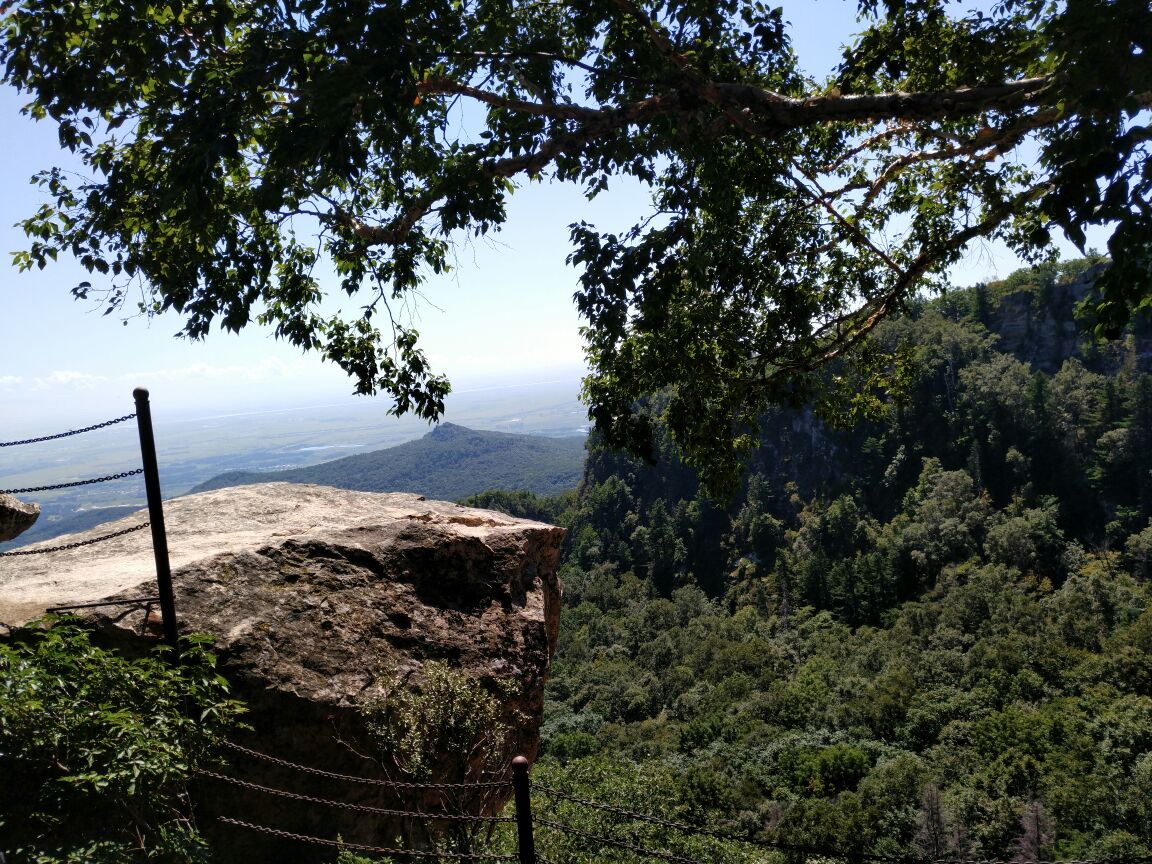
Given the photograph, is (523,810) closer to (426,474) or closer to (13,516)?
A: (13,516)

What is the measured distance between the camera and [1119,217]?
3.93 meters

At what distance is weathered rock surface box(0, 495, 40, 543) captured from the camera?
6.01 m

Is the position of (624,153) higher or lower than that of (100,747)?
higher

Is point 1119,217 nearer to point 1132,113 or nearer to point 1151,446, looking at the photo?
point 1132,113

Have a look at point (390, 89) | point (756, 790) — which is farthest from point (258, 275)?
point (756, 790)

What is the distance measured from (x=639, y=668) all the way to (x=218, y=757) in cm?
7707

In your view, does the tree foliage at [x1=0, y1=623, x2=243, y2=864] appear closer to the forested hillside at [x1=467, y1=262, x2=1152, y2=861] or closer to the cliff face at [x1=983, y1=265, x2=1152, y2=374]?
the forested hillside at [x1=467, y1=262, x2=1152, y2=861]

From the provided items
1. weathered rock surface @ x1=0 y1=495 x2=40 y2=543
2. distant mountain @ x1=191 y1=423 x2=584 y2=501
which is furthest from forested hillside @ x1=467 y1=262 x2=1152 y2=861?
distant mountain @ x1=191 y1=423 x2=584 y2=501

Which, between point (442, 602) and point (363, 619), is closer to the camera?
point (363, 619)

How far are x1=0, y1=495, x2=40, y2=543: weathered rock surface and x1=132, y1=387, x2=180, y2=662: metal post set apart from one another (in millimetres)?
2021

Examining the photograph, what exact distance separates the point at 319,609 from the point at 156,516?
1.53m

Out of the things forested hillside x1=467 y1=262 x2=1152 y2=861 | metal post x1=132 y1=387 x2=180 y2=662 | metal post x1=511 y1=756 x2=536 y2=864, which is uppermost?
metal post x1=132 y1=387 x2=180 y2=662

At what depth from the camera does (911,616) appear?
7450 cm

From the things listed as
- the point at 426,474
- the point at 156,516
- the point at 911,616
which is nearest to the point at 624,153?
the point at 156,516
